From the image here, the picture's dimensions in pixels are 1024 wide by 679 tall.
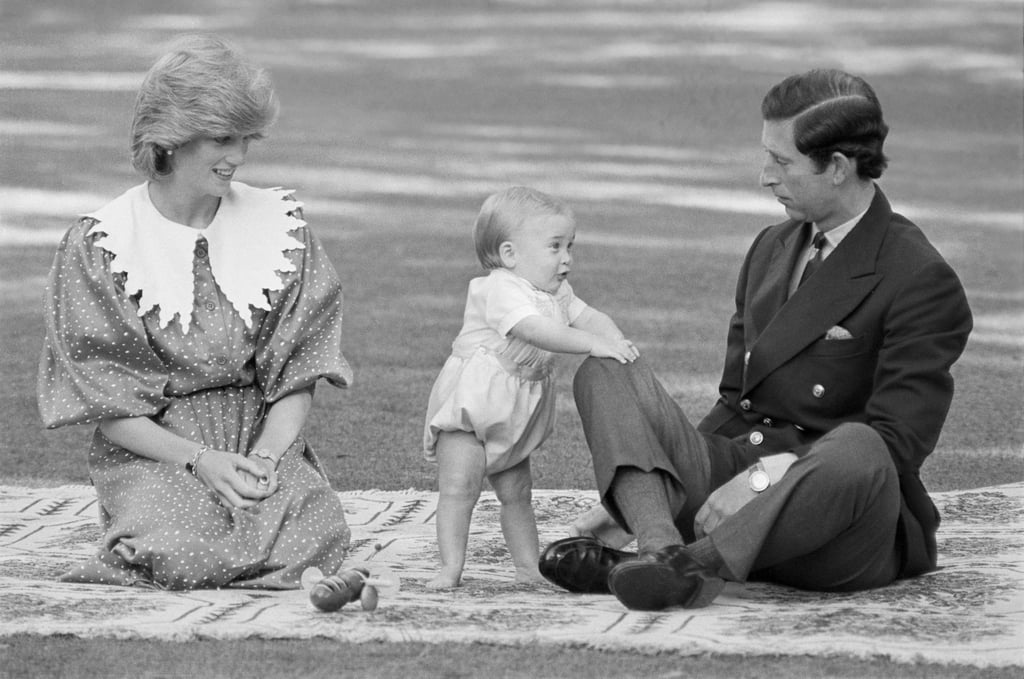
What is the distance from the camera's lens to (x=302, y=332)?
4527 millimetres

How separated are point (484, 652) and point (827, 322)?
4.11ft

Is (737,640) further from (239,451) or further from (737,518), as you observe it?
(239,451)

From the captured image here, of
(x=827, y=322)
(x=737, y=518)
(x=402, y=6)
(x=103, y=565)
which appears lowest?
(x=103, y=565)

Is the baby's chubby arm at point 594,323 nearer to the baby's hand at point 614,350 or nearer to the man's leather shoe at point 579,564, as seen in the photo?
the baby's hand at point 614,350

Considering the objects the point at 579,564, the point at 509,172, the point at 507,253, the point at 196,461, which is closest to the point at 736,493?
the point at 579,564

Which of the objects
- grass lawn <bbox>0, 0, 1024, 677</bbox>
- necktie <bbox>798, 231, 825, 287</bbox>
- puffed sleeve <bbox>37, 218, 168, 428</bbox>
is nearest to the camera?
puffed sleeve <bbox>37, 218, 168, 428</bbox>

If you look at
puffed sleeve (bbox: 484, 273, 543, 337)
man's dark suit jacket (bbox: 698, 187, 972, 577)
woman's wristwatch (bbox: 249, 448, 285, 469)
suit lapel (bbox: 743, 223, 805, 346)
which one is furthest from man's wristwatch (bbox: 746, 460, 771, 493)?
woman's wristwatch (bbox: 249, 448, 285, 469)

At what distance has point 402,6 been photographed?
74.6 feet

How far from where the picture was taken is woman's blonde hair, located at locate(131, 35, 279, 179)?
4289 mm

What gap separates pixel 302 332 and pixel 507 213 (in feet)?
2.00

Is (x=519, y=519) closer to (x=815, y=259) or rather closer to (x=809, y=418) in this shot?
(x=809, y=418)

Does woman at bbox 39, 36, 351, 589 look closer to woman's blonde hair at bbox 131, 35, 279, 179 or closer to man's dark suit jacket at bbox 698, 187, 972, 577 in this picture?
woman's blonde hair at bbox 131, 35, 279, 179

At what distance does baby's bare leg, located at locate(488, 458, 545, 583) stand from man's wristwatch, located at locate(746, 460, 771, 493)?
1.94ft

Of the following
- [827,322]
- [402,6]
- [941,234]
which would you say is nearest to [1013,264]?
[941,234]
